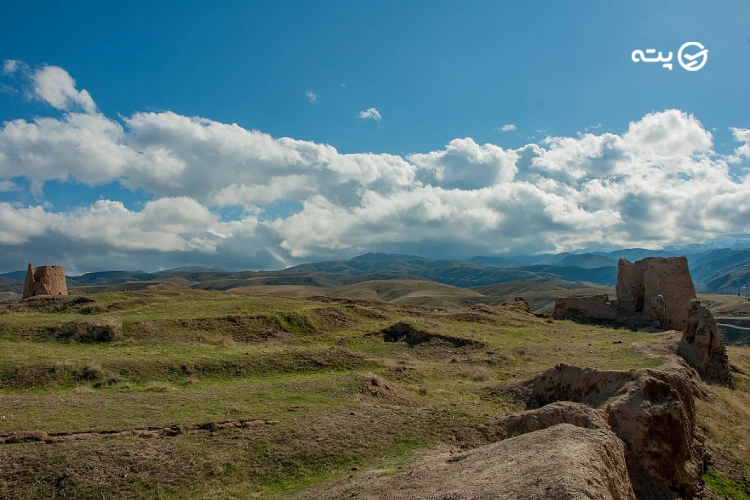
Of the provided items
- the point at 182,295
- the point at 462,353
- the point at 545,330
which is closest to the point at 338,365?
the point at 462,353

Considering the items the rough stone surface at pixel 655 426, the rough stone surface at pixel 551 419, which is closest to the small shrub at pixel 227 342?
the rough stone surface at pixel 551 419

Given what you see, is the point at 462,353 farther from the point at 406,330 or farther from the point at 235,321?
the point at 235,321

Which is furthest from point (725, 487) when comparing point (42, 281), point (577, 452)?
point (42, 281)

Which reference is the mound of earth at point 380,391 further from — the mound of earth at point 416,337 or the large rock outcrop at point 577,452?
the mound of earth at point 416,337

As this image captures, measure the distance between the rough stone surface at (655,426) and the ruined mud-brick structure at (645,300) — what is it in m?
22.6

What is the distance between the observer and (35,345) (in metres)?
25.3

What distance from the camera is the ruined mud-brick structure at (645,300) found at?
126 feet

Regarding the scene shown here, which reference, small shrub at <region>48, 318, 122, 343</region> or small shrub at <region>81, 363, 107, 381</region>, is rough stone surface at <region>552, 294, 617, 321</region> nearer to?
small shrub at <region>48, 318, 122, 343</region>

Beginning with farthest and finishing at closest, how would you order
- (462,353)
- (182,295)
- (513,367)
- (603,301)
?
(603,301)
(182,295)
(462,353)
(513,367)

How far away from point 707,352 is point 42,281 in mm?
48346

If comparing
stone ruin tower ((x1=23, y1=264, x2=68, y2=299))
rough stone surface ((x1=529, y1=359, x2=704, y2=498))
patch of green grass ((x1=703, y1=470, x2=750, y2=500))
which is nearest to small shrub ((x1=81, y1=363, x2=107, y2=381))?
rough stone surface ((x1=529, y1=359, x2=704, y2=498))

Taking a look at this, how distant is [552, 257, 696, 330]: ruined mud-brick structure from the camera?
38.3m

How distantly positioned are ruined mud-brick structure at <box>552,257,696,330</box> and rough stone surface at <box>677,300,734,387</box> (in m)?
7.57

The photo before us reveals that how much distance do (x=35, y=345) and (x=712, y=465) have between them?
29951mm
